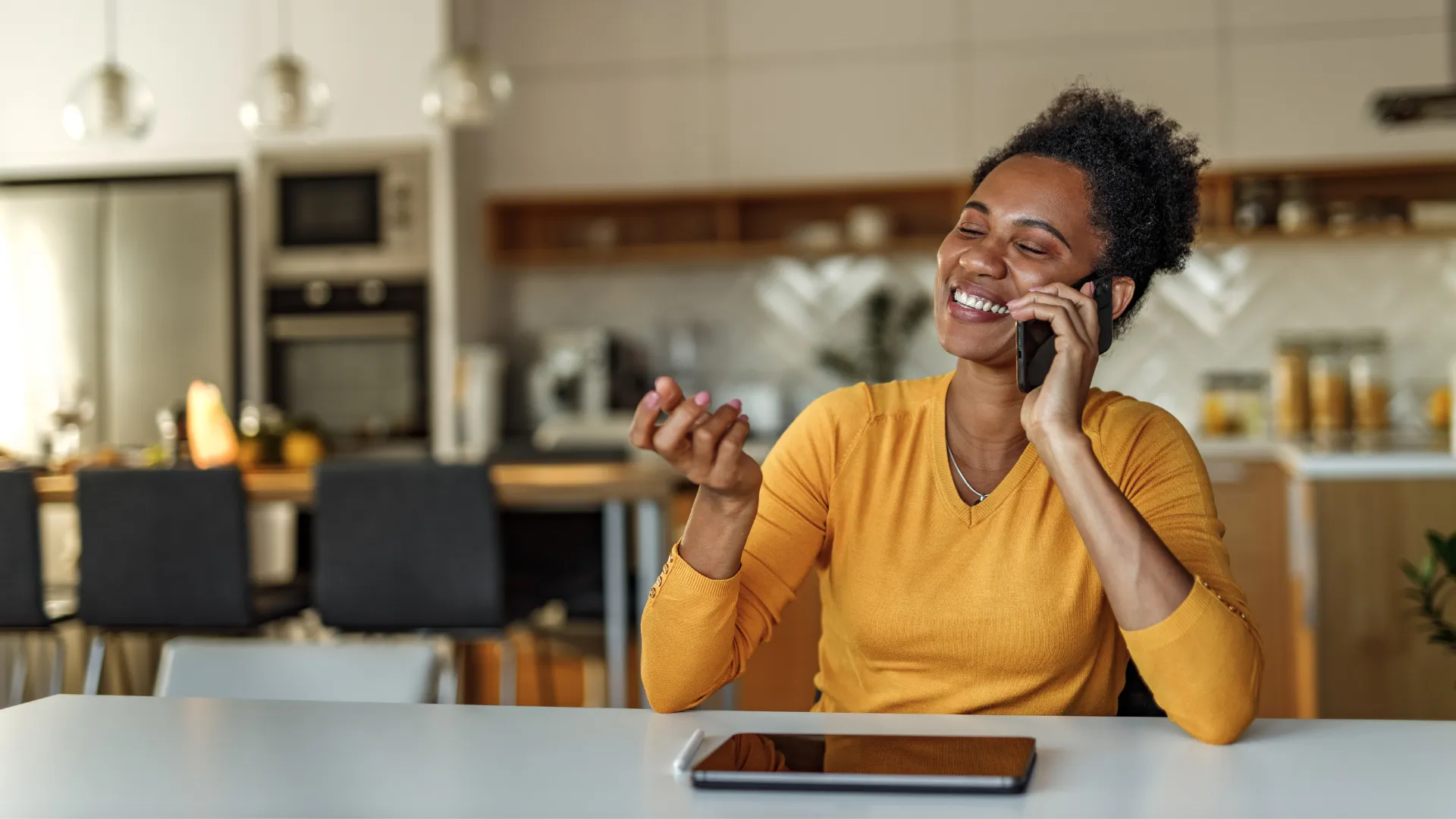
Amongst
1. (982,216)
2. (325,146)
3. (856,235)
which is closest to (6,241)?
(325,146)

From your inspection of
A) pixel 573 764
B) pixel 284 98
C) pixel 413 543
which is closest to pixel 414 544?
pixel 413 543

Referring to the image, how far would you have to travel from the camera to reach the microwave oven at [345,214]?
4.70 m

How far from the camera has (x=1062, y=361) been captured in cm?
129

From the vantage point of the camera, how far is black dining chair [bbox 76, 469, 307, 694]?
2879mm

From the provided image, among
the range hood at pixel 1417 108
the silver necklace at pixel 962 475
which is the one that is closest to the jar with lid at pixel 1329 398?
the range hood at pixel 1417 108

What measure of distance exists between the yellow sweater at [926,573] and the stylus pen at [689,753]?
0.68ft

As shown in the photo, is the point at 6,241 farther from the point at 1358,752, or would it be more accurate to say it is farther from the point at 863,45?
the point at 1358,752

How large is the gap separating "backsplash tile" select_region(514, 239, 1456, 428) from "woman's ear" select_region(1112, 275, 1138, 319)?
139 inches

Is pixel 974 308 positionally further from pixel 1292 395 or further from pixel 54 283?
pixel 54 283

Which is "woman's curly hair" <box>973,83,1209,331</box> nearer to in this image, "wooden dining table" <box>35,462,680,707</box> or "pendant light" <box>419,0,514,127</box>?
"wooden dining table" <box>35,462,680,707</box>

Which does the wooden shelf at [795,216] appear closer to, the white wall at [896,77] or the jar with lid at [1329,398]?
the white wall at [896,77]

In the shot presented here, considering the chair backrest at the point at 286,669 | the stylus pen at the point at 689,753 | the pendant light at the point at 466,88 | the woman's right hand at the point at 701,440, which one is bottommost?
the chair backrest at the point at 286,669

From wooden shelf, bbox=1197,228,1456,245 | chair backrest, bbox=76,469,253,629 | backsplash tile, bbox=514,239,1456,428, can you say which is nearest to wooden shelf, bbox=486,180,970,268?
backsplash tile, bbox=514,239,1456,428

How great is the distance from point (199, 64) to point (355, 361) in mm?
1195
